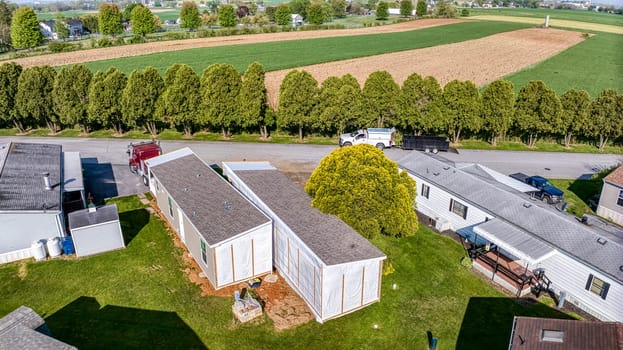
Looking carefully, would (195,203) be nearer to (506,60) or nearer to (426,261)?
(426,261)

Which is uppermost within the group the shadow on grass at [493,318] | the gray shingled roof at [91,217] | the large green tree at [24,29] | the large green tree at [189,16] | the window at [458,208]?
the large green tree at [189,16]

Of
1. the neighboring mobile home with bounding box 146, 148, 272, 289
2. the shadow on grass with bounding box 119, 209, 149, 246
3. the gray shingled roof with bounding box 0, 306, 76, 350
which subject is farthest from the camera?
the shadow on grass with bounding box 119, 209, 149, 246

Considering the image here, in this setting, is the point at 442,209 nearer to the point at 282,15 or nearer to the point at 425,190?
the point at 425,190

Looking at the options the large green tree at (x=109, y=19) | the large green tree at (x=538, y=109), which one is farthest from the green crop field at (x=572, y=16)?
the large green tree at (x=538, y=109)

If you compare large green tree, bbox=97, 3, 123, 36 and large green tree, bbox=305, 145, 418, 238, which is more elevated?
large green tree, bbox=97, 3, 123, 36

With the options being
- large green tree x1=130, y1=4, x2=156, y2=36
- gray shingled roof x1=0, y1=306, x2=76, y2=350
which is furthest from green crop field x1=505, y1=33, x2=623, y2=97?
large green tree x1=130, y1=4, x2=156, y2=36

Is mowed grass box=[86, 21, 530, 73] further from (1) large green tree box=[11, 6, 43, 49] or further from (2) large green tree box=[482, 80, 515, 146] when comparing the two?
(1) large green tree box=[11, 6, 43, 49]

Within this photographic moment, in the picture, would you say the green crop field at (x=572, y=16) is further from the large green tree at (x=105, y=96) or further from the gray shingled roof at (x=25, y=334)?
the gray shingled roof at (x=25, y=334)

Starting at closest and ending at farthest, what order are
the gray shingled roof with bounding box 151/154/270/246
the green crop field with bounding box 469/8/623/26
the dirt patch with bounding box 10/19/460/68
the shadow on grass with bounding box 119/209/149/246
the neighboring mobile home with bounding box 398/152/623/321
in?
the neighboring mobile home with bounding box 398/152/623/321 < the gray shingled roof with bounding box 151/154/270/246 < the shadow on grass with bounding box 119/209/149/246 < the dirt patch with bounding box 10/19/460/68 < the green crop field with bounding box 469/8/623/26
